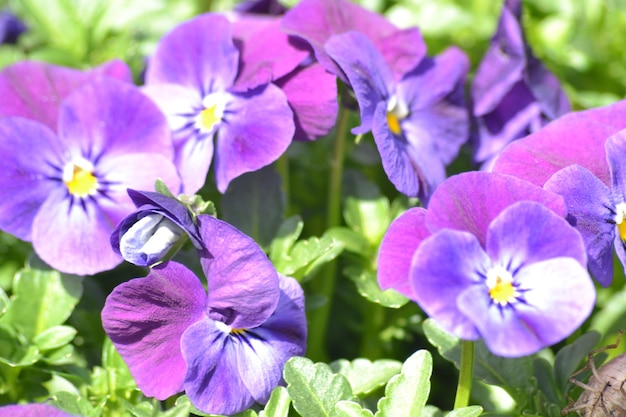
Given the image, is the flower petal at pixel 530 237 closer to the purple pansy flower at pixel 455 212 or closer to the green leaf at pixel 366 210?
the purple pansy flower at pixel 455 212

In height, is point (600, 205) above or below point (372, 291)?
above

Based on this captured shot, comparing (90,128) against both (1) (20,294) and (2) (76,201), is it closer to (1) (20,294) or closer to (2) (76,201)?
(2) (76,201)

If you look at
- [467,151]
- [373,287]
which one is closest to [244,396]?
[373,287]

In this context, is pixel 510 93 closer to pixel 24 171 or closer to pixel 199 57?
pixel 199 57

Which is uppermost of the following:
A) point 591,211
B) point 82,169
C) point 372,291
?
point 591,211

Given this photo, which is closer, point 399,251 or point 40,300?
point 399,251

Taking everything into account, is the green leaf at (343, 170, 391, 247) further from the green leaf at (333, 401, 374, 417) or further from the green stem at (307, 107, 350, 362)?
the green leaf at (333, 401, 374, 417)

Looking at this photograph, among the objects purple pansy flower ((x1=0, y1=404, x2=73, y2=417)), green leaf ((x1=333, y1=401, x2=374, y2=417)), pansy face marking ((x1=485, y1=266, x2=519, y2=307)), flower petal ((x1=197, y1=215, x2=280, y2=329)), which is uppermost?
pansy face marking ((x1=485, y1=266, x2=519, y2=307))

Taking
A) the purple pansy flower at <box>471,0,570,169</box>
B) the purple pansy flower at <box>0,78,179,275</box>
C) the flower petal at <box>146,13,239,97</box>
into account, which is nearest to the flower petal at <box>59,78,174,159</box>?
the purple pansy flower at <box>0,78,179,275</box>

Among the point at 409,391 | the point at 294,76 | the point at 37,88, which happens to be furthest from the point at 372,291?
the point at 37,88
